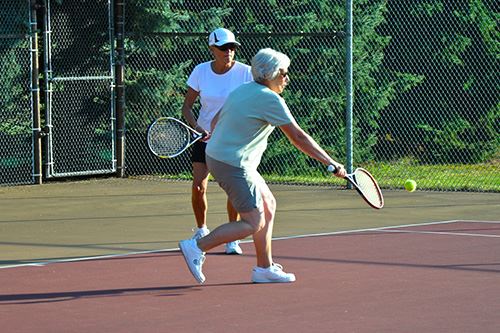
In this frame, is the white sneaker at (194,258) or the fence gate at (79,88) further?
the fence gate at (79,88)

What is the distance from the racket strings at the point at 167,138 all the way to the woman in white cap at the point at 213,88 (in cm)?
20

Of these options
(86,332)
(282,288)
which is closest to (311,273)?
(282,288)

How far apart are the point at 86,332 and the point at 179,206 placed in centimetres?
714

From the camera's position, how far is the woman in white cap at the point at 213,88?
994 centimetres

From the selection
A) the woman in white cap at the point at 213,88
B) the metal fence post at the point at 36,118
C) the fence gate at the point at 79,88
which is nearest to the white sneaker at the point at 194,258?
the woman in white cap at the point at 213,88

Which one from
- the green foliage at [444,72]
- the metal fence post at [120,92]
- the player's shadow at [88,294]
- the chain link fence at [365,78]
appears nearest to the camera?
the player's shadow at [88,294]

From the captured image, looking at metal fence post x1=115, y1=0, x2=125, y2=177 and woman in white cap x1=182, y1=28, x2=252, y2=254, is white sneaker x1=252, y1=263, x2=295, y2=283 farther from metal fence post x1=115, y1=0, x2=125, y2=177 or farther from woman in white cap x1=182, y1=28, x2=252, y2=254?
metal fence post x1=115, y1=0, x2=125, y2=177

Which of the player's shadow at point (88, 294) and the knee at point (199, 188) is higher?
the knee at point (199, 188)

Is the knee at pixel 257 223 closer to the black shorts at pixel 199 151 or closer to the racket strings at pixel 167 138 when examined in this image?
the black shorts at pixel 199 151

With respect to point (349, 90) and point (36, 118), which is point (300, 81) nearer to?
point (349, 90)

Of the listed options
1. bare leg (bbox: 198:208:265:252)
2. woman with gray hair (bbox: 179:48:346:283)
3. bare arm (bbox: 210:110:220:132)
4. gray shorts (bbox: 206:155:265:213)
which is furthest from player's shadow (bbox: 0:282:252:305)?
bare arm (bbox: 210:110:220:132)

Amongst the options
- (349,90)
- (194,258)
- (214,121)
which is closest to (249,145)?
(194,258)

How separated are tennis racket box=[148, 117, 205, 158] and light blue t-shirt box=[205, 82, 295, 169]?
1831mm

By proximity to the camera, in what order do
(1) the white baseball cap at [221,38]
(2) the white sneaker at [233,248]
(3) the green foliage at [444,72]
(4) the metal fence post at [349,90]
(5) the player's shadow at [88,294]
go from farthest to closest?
(3) the green foliage at [444,72] → (4) the metal fence post at [349,90] → (2) the white sneaker at [233,248] → (1) the white baseball cap at [221,38] → (5) the player's shadow at [88,294]
